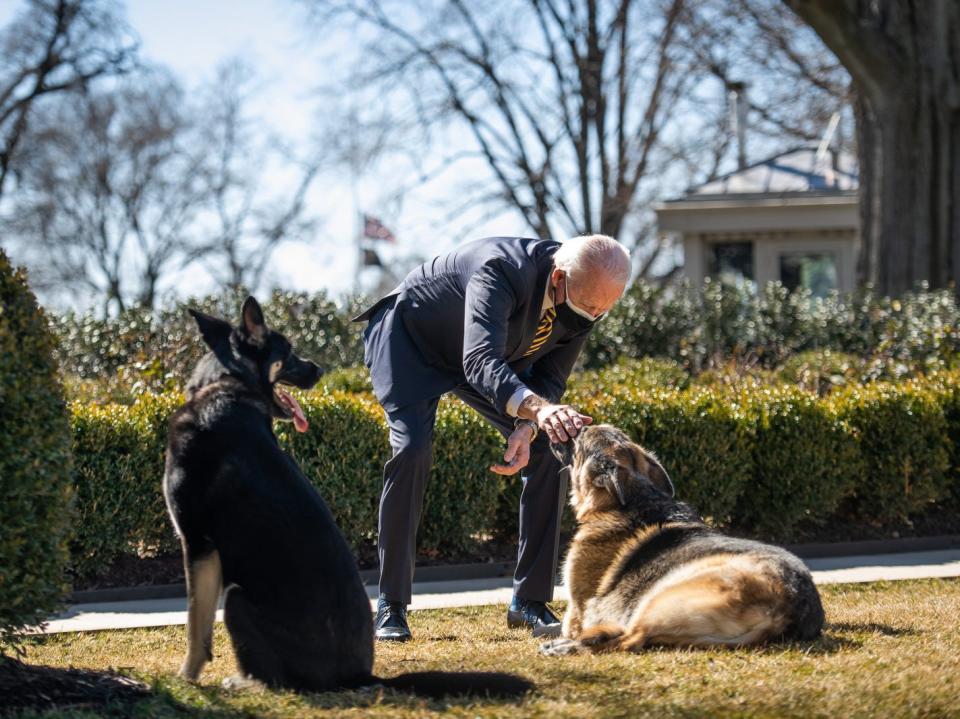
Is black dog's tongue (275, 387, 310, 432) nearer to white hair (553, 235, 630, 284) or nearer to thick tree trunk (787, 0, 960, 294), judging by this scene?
white hair (553, 235, 630, 284)

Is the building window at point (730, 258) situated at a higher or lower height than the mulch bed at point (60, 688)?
higher

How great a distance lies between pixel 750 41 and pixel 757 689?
26668mm

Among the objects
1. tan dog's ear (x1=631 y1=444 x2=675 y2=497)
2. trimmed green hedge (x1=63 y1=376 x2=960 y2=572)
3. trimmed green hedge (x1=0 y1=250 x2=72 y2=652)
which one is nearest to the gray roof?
trimmed green hedge (x1=63 y1=376 x2=960 y2=572)

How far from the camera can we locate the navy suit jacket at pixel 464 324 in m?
5.21

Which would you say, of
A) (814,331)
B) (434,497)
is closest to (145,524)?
(434,497)

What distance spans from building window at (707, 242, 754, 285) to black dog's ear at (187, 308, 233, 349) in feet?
63.8

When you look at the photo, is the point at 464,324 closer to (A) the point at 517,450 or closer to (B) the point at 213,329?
(A) the point at 517,450

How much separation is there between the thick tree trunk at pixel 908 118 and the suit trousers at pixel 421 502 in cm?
1133

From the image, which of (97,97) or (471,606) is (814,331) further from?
(97,97)

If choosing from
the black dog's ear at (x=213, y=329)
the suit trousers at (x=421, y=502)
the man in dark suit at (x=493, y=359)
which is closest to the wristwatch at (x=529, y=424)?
the man in dark suit at (x=493, y=359)

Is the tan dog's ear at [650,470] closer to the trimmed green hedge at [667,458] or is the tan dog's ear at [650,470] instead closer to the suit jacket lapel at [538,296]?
the suit jacket lapel at [538,296]

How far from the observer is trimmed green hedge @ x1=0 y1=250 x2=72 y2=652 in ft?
13.1

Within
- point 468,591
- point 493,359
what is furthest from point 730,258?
point 493,359

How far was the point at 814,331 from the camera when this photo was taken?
1379 cm
